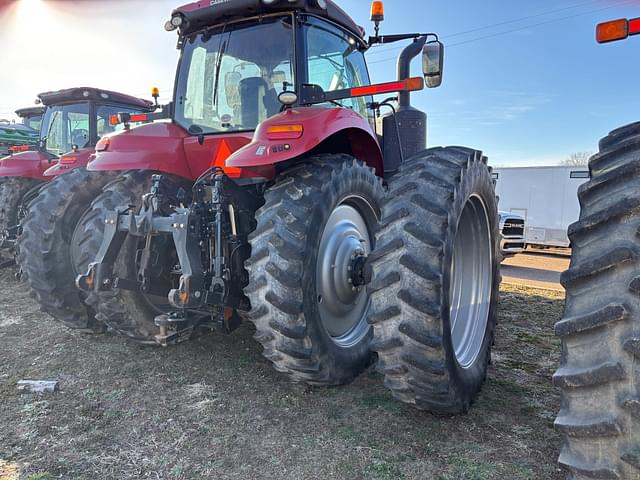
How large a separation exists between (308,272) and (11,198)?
609 centimetres

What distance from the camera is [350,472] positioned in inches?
91.2

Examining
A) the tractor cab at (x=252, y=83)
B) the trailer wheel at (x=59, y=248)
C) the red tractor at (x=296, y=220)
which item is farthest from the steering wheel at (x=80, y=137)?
the tractor cab at (x=252, y=83)

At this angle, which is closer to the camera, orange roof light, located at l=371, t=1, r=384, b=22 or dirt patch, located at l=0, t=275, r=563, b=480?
dirt patch, located at l=0, t=275, r=563, b=480

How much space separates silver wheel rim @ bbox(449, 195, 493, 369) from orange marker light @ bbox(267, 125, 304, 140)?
1.28 metres

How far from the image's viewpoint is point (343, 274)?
328 centimetres

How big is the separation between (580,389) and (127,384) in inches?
121

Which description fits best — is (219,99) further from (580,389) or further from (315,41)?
(580,389)

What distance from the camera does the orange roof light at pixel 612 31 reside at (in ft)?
5.90

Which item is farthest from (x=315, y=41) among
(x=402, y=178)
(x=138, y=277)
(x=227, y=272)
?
(x=138, y=277)

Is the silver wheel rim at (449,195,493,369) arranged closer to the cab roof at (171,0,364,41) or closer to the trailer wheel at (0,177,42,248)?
the cab roof at (171,0,364,41)

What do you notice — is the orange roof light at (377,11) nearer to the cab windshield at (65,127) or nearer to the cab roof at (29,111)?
the cab windshield at (65,127)

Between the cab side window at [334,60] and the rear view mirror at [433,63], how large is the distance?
93 centimetres

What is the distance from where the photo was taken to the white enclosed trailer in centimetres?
1308

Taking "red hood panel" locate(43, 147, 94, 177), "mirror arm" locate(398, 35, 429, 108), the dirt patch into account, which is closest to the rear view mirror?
"mirror arm" locate(398, 35, 429, 108)
